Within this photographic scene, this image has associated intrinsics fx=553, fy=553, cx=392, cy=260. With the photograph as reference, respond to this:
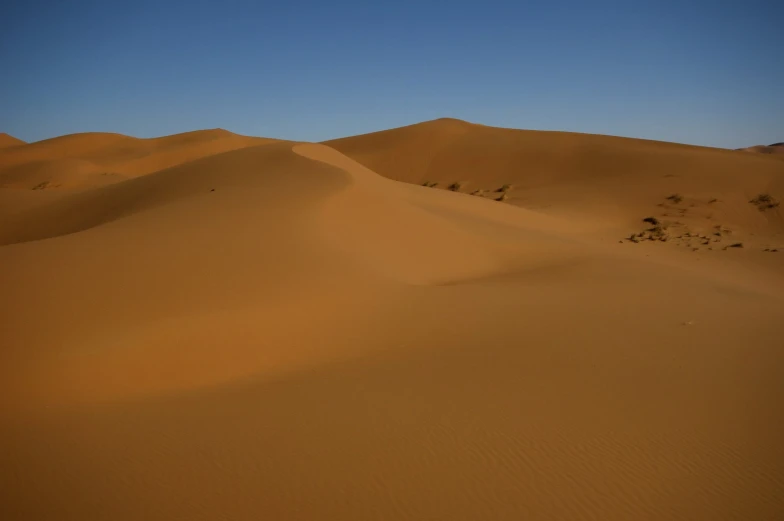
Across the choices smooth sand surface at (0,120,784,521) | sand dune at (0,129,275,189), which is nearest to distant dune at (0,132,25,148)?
sand dune at (0,129,275,189)

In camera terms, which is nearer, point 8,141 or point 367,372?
point 367,372

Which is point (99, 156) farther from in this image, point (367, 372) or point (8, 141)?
point (367, 372)

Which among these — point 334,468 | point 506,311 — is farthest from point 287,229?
point 334,468

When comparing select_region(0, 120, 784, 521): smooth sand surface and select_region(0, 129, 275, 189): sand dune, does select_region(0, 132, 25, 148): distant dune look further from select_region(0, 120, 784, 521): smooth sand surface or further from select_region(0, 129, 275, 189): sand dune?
select_region(0, 120, 784, 521): smooth sand surface

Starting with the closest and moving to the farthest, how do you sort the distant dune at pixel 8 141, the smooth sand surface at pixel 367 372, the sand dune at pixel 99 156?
the smooth sand surface at pixel 367 372 < the sand dune at pixel 99 156 < the distant dune at pixel 8 141

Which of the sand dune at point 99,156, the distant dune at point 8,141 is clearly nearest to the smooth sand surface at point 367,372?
the sand dune at point 99,156

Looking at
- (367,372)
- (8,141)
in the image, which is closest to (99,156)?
(8,141)

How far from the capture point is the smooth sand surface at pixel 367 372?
3670mm

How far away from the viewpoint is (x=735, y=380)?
5.24 m

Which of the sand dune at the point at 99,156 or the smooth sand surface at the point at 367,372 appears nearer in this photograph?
the smooth sand surface at the point at 367,372

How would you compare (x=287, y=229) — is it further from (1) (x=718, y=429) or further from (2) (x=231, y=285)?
(1) (x=718, y=429)

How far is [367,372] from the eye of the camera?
562 cm

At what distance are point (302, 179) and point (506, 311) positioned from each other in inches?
303

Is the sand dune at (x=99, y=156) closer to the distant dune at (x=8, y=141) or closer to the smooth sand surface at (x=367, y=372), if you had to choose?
the distant dune at (x=8, y=141)
